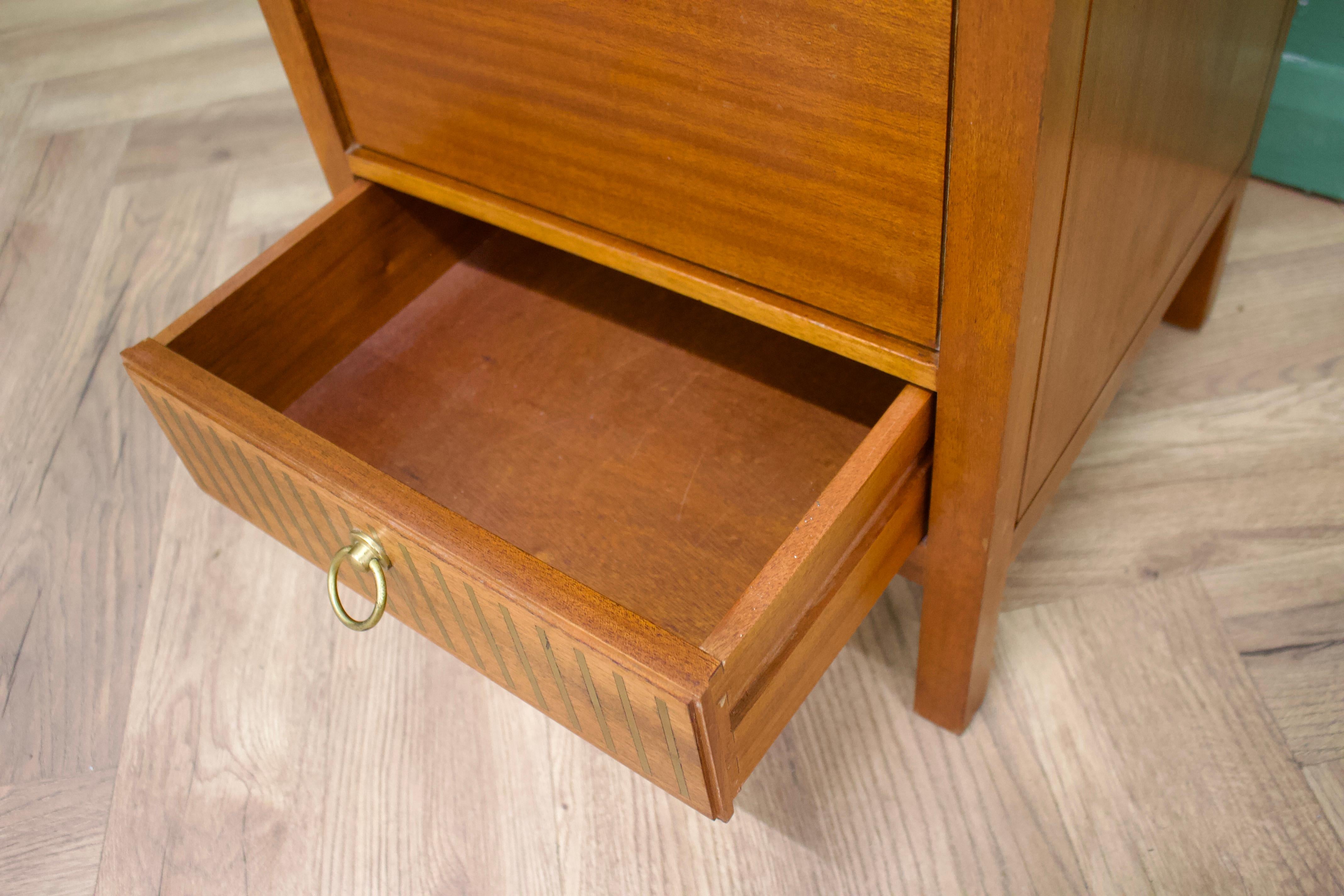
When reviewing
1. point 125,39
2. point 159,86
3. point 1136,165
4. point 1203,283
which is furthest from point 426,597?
point 125,39

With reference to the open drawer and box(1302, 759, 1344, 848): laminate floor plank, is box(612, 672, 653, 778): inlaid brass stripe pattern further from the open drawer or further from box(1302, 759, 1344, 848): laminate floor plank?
box(1302, 759, 1344, 848): laminate floor plank

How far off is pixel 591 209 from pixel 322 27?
182mm

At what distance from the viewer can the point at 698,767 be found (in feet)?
1.26

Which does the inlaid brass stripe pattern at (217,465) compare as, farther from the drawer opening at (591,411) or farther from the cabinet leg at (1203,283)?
the cabinet leg at (1203,283)

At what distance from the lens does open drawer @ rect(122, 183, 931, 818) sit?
1.30ft

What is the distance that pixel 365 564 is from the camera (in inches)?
17.6

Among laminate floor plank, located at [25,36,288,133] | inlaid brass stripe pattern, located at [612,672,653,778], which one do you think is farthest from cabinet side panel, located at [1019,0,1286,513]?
laminate floor plank, located at [25,36,288,133]

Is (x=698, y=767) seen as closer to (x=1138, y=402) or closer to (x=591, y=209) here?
(x=591, y=209)

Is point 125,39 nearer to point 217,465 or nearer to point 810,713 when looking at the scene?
point 217,465

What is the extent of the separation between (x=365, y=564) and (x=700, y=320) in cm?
28

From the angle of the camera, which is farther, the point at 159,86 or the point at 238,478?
the point at 159,86

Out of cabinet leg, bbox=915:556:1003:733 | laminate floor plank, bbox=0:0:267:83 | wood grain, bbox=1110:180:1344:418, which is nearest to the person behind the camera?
cabinet leg, bbox=915:556:1003:733

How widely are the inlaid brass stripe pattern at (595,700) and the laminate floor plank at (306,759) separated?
0.23 metres

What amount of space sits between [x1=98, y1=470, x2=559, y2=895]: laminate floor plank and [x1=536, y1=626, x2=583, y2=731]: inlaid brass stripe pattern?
8.6 inches
